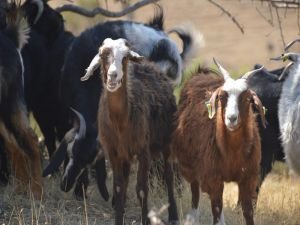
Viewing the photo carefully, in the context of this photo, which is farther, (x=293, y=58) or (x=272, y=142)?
(x=272, y=142)

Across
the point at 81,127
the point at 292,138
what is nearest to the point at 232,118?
the point at 292,138

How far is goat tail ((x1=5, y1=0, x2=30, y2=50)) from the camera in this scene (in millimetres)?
11398

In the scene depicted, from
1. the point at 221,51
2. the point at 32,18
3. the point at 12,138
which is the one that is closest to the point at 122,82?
the point at 12,138

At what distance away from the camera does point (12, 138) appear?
1101 cm

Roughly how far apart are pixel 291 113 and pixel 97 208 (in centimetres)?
253

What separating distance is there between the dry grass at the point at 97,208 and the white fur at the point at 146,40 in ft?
5.06

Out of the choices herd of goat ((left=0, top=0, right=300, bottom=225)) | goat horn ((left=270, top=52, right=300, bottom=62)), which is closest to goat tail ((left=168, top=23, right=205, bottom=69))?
herd of goat ((left=0, top=0, right=300, bottom=225))

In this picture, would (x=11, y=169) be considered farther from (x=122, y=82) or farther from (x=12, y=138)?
(x=122, y=82)

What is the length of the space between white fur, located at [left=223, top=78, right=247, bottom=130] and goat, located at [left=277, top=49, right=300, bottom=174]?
74.3 inches

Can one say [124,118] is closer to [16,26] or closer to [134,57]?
[134,57]

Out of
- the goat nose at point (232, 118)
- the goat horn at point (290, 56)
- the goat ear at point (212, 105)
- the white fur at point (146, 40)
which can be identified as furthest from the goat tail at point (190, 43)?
the goat nose at point (232, 118)

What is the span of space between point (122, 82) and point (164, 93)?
1.14 m

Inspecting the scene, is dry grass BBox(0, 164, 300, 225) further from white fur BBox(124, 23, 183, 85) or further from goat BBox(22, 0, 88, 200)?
white fur BBox(124, 23, 183, 85)

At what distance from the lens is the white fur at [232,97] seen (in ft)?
29.0
